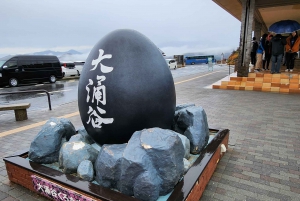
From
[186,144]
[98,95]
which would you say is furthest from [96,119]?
[186,144]

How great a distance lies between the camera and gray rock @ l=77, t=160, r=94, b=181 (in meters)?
2.78

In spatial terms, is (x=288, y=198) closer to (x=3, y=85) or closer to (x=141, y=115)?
(x=141, y=115)

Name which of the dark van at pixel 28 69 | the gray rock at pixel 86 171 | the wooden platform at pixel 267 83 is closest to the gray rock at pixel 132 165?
the gray rock at pixel 86 171

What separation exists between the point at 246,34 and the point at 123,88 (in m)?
10.2

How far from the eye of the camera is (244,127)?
5531mm

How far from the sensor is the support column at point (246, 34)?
1096cm

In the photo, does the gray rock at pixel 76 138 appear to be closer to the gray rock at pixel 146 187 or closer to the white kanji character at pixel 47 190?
the white kanji character at pixel 47 190

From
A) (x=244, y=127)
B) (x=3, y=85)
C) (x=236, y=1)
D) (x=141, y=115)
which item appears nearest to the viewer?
(x=141, y=115)

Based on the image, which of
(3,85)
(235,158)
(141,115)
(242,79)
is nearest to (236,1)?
(242,79)

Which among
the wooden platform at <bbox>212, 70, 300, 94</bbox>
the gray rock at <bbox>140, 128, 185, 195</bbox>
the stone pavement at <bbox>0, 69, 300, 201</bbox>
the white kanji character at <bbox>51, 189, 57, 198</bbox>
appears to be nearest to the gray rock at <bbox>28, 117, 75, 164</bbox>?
the stone pavement at <bbox>0, 69, 300, 201</bbox>

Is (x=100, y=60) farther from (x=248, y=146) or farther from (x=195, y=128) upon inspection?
(x=248, y=146)

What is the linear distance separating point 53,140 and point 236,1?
509 inches

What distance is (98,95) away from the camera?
303 cm

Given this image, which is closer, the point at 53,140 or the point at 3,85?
the point at 53,140
